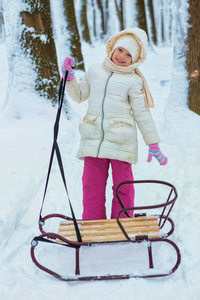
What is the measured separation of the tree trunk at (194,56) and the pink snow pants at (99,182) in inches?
93.7

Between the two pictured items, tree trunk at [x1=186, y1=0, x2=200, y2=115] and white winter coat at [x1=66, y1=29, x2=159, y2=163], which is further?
tree trunk at [x1=186, y1=0, x2=200, y2=115]

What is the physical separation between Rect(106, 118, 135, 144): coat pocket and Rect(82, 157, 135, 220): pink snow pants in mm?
236

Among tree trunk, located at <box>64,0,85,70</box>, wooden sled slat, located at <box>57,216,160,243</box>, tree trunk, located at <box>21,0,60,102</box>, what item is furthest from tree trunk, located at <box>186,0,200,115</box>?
tree trunk, located at <box>64,0,85,70</box>

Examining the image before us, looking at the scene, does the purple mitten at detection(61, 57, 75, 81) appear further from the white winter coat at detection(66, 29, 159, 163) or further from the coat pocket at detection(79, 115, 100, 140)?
the coat pocket at detection(79, 115, 100, 140)

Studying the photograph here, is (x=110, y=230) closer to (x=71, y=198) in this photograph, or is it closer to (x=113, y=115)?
(x=113, y=115)

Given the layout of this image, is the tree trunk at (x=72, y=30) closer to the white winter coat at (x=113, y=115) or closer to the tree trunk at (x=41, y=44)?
the tree trunk at (x=41, y=44)

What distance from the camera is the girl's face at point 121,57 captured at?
2.76 m

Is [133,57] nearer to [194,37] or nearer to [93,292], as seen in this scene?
[93,292]

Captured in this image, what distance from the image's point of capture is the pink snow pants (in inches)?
116

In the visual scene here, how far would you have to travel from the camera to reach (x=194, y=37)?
4719 millimetres

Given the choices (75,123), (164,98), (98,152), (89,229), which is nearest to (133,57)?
(98,152)

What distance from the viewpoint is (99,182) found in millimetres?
2994

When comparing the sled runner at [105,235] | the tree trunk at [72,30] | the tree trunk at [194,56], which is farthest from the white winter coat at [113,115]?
the tree trunk at [72,30]

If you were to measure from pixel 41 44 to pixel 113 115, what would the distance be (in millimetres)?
2746
